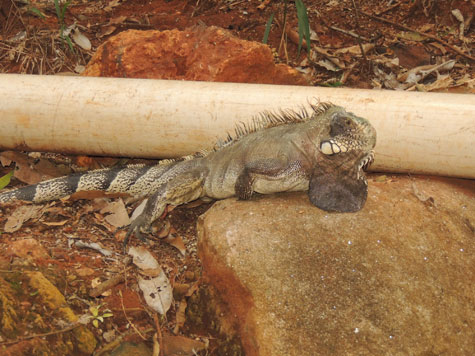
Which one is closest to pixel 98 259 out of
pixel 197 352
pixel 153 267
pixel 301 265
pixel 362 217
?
pixel 153 267

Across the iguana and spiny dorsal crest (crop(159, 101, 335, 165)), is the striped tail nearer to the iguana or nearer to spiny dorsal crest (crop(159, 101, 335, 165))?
the iguana

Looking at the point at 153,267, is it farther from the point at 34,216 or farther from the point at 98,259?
the point at 34,216

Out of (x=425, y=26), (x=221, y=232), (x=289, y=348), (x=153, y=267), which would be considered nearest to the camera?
(x=289, y=348)

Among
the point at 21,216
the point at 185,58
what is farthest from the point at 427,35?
the point at 21,216

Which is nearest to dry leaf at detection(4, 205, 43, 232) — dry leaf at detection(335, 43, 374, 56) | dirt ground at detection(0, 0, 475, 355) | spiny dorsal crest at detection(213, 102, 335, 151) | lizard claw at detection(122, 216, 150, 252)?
dirt ground at detection(0, 0, 475, 355)

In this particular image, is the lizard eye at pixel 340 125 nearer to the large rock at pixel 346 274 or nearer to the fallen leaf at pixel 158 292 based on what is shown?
A: the large rock at pixel 346 274

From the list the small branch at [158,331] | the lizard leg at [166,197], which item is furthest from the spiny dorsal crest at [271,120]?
the small branch at [158,331]
